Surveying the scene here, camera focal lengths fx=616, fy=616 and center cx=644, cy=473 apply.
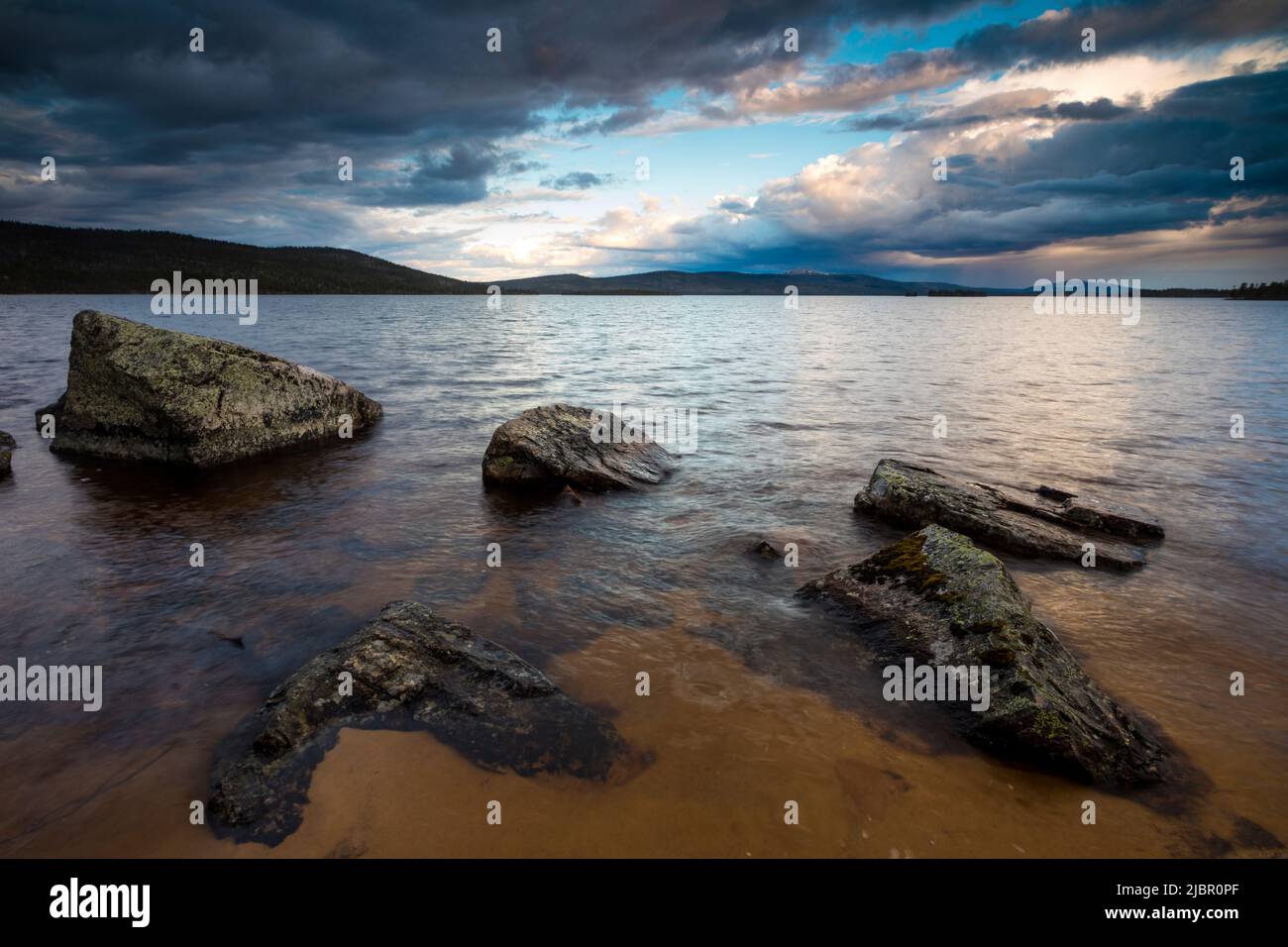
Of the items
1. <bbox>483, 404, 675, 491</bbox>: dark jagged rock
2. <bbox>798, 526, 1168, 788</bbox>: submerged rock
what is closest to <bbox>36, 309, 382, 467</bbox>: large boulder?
<bbox>483, 404, 675, 491</bbox>: dark jagged rock

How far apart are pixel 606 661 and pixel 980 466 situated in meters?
13.9

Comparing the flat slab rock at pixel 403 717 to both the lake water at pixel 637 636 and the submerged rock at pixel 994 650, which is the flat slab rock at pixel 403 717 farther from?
the submerged rock at pixel 994 650

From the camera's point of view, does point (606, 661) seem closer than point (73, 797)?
No

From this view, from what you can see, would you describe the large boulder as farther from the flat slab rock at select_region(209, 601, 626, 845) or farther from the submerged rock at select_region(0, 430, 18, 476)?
the flat slab rock at select_region(209, 601, 626, 845)

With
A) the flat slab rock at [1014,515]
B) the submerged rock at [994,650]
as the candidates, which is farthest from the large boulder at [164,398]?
the flat slab rock at [1014,515]

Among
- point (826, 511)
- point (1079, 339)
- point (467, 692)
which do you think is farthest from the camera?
point (1079, 339)

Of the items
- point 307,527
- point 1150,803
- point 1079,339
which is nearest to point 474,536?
point 307,527

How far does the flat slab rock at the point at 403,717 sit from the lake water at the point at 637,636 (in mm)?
201

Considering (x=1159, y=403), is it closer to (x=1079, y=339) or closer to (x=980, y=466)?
(x=980, y=466)

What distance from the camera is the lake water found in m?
5.01

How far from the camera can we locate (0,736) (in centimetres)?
576

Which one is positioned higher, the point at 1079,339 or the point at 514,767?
the point at 1079,339
